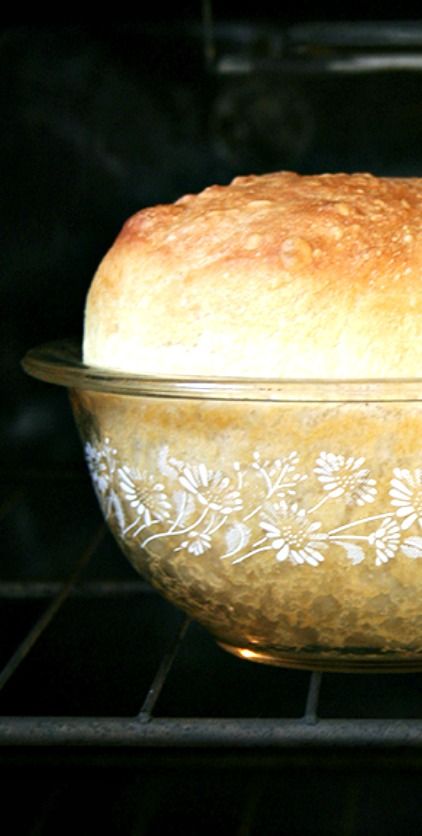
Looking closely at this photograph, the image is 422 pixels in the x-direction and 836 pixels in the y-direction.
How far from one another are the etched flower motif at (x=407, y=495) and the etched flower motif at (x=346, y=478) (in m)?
0.01

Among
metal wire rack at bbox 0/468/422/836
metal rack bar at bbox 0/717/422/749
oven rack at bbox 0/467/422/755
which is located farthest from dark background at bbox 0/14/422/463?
metal rack bar at bbox 0/717/422/749

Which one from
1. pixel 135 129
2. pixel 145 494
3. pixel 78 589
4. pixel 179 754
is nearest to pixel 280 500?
pixel 145 494

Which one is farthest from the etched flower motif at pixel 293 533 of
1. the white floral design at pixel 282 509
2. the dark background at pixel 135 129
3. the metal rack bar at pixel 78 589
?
the dark background at pixel 135 129

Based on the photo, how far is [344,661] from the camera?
0.91m

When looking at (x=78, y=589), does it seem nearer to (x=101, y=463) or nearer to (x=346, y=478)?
(x=101, y=463)

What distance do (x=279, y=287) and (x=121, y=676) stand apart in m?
0.40

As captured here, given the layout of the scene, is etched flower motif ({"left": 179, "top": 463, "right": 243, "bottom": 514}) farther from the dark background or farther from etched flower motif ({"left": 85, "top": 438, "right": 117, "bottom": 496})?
the dark background

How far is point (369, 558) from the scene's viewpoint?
82cm

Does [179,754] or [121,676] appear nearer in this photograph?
[179,754]

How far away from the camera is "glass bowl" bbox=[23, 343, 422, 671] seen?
0.79 m

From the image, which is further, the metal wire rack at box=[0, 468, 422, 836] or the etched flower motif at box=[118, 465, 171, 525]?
the metal wire rack at box=[0, 468, 422, 836]

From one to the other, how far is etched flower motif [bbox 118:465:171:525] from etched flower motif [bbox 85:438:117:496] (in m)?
0.02

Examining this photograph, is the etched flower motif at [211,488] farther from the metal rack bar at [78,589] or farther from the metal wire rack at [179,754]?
the metal rack bar at [78,589]

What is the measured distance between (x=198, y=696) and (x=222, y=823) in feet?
0.40
